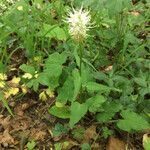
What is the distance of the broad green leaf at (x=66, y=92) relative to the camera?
6.88ft

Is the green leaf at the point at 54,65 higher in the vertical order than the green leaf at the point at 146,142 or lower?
higher

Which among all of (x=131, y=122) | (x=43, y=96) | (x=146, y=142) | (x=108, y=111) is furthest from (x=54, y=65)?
(x=146, y=142)

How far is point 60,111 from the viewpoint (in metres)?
2.14

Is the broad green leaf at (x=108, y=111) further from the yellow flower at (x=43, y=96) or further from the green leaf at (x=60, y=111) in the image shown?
the yellow flower at (x=43, y=96)

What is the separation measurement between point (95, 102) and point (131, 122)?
21 centimetres

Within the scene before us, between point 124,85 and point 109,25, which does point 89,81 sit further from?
point 109,25

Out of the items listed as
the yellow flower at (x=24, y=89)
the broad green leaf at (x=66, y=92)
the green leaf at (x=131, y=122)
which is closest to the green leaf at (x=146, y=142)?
the green leaf at (x=131, y=122)

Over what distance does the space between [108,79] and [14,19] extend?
2.77 feet

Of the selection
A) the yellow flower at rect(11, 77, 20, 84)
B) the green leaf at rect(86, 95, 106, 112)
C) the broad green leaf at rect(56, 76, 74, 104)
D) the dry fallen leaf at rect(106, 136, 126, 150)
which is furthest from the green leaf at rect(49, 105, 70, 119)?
the yellow flower at rect(11, 77, 20, 84)

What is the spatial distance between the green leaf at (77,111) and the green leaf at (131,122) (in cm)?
21

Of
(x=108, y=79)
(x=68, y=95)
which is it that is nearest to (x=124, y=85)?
(x=108, y=79)

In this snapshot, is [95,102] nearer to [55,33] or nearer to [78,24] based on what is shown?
[78,24]

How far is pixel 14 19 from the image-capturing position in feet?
8.48

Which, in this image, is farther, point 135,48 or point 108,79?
point 135,48
